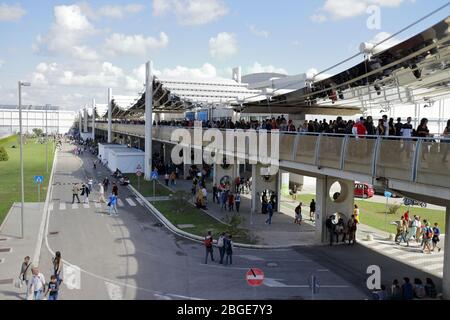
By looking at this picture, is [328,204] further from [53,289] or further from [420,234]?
[53,289]

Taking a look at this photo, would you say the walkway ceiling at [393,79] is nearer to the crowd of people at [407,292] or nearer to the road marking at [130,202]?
the crowd of people at [407,292]

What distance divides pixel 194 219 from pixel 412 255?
11.0m

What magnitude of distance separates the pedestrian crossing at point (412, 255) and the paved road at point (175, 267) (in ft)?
1.88

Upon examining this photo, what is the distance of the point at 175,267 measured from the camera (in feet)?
55.2

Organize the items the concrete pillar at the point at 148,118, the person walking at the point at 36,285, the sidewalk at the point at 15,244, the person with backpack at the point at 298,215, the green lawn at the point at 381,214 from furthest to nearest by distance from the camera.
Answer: the concrete pillar at the point at 148,118
the green lawn at the point at 381,214
the person with backpack at the point at 298,215
the sidewalk at the point at 15,244
the person walking at the point at 36,285

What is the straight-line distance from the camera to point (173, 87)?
45.1m

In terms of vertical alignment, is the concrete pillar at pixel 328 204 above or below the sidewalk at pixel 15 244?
above

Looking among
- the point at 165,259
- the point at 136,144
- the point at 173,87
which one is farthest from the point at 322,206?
the point at 136,144

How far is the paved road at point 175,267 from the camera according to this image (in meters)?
14.3

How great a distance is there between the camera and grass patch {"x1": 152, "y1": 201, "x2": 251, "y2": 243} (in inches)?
859

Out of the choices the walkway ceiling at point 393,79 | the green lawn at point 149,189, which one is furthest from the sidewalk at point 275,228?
the walkway ceiling at point 393,79

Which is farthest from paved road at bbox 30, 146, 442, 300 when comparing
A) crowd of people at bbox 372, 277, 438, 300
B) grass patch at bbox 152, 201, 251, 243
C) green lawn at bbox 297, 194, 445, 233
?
green lawn at bbox 297, 194, 445, 233

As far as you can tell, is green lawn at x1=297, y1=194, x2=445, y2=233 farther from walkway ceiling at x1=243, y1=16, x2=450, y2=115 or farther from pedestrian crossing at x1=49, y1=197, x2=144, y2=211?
pedestrian crossing at x1=49, y1=197, x2=144, y2=211

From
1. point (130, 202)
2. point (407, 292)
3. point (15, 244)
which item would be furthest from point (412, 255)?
point (130, 202)
